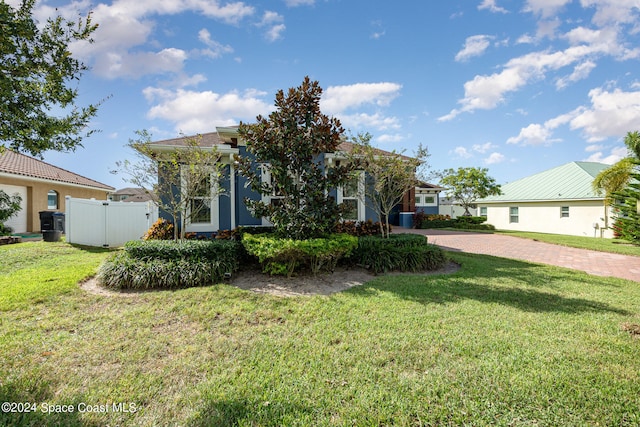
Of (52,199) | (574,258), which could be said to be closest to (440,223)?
(574,258)

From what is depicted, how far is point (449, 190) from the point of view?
80.9 feet

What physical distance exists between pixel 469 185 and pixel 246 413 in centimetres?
2548

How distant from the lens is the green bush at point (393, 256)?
7.57 m

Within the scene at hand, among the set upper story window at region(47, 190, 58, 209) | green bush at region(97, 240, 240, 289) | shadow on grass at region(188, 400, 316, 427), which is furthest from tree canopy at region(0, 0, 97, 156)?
upper story window at region(47, 190, 58, 209)

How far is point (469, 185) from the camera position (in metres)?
23.7

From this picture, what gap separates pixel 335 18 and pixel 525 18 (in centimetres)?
576

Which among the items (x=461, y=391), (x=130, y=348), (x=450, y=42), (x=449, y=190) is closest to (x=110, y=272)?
(x=130, y=348)

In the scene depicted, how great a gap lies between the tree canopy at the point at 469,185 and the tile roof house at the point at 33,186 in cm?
2766

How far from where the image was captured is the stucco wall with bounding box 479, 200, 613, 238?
18.7m

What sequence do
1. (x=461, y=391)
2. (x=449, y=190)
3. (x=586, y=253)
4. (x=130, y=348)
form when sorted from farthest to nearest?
(x=449, y=190) → (x=586, y=253) → (x=130, y=348) → (x=461, y=391)

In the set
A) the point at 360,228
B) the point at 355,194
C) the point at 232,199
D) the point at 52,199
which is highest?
the point at 52,199

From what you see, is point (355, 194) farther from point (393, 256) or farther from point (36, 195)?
point (36, 195)

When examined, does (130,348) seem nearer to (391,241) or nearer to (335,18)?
(391,241)

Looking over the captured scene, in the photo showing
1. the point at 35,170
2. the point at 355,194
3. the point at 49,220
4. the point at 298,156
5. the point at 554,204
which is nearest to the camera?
the point at 298,156
